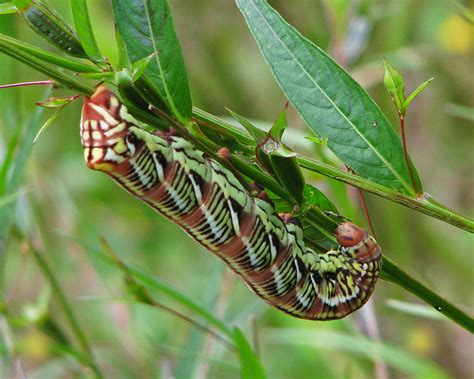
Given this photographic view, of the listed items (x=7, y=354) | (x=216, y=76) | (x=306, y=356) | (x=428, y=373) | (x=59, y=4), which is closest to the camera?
(x=7, y=354)

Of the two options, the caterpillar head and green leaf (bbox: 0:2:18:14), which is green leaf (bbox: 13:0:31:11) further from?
the caterpillar head

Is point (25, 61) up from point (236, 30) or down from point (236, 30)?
down

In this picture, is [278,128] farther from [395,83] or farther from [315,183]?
[315,183]

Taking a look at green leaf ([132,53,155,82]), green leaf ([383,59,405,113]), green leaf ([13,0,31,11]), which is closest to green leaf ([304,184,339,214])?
green leaf ([383,59,405,113])

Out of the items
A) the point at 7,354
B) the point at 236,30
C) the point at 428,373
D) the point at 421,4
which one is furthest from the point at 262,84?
the point at 7,354

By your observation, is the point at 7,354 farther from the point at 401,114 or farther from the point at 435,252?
the point at 435,252

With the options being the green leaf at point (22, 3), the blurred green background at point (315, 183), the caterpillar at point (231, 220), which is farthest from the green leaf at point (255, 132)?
the blurred green background at point (315, 183)

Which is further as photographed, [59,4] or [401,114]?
[59,4]

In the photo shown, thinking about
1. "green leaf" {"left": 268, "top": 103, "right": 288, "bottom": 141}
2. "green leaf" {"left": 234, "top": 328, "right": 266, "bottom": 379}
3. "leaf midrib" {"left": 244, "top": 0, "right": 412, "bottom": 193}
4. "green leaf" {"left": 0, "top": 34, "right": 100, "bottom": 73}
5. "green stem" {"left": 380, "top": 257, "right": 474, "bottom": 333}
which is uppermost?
"leaf midrib" {"left": 244, "top": 0, "right": 412, "bottom": 193}
